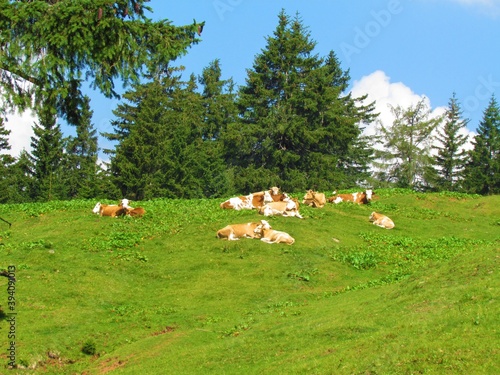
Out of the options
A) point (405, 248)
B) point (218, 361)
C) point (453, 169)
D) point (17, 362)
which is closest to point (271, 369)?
point (218, 361)

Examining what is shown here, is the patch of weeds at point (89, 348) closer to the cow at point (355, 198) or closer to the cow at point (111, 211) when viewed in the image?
the cow at point (111, 211)

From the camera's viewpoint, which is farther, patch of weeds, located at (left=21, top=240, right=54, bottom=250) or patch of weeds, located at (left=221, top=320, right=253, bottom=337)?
patch of weeds, located at (left=21, top=240, right=54, bottom=250)

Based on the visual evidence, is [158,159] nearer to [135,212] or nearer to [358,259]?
[135,212]

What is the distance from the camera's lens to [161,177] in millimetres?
56781

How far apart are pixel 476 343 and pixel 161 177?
49259mm

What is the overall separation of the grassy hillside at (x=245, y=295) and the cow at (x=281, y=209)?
1.89 ft

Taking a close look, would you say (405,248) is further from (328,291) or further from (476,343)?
(476,343)

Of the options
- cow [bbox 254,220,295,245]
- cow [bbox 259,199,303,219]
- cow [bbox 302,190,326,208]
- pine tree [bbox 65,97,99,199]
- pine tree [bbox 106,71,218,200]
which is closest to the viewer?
cow [bbox 254,220,295,245]

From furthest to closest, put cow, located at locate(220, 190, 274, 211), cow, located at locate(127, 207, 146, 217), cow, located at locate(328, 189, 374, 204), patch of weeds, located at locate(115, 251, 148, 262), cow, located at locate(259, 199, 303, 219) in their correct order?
cow, located at locate(328, 189, 374, 204), cow, located at locate(220, 190, 274, 211), cow, located at locate(127, 207, 146, 217), cow, located at locate(259, 199, 303, 219), patch of weeds, located at locate(115, 251, 148, 262)

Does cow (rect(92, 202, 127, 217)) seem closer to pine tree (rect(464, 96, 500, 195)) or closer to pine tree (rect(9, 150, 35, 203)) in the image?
pine tree (rect(9, 150, 35, 203))

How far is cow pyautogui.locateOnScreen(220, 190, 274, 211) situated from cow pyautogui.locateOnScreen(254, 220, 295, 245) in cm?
546

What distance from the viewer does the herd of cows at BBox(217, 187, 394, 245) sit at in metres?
22.3

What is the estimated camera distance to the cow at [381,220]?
27.1 m

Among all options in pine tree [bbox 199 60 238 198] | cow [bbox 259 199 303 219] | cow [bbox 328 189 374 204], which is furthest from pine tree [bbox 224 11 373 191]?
cow [bbox 259 199 303 219]
